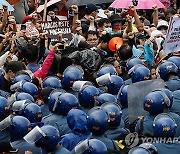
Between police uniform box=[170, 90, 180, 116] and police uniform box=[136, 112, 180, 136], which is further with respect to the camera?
police uniform box=[170, 90, 180, 116]

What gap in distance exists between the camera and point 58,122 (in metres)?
9.51

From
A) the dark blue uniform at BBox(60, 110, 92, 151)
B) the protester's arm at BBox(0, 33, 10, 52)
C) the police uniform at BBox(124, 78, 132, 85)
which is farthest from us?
the protester's arm at BBox(0, 33, 10, 52)

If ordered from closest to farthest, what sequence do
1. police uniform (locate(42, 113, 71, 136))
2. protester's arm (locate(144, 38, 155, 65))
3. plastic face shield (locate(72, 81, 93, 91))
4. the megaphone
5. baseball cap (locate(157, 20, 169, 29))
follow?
police uniform (locate(42, 113, 71, 136))
plastic face shield (locate(72, 81, 93, 91))
protester's arm (locate(144, 38, 155, 65))
the megaphone
baseball cap (locate(157, 20, 169, 29))

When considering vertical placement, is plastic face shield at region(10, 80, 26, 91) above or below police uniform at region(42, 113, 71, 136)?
above

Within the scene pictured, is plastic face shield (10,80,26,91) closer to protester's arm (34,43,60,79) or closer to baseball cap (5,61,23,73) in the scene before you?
baseball cap (5,61,23,73)

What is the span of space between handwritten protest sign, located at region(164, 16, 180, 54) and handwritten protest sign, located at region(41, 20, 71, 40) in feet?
9.91

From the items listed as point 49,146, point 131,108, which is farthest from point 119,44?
point 49,146

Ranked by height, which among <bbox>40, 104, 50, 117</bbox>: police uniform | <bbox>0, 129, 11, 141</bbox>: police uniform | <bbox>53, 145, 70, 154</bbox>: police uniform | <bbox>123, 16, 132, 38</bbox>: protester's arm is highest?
<bbox>123, 16, 132, 38</bbox>: protester's arm

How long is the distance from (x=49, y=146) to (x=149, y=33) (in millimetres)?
6569

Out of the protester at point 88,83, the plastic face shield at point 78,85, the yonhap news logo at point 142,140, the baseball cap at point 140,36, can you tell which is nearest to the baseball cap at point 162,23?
the protester at point 88,83

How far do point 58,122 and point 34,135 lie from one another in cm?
143

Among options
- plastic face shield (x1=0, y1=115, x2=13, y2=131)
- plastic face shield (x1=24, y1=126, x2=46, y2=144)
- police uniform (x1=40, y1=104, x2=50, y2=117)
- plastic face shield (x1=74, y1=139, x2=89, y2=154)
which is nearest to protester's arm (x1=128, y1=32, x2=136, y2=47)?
police uniform (x1=40, y1=104, x2=50, y2=117)

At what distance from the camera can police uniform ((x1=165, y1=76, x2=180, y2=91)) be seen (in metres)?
10.8

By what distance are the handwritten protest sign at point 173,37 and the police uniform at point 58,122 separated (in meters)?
3.08
